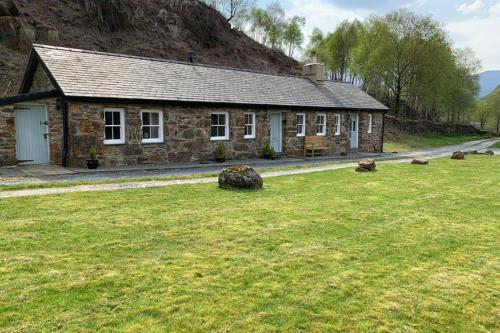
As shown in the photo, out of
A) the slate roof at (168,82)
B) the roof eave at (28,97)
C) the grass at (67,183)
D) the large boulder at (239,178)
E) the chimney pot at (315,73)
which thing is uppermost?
the chimney pot at (315,73)

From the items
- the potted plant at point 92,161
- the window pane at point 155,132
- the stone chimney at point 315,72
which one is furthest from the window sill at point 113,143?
the stone chimney at point 315,72

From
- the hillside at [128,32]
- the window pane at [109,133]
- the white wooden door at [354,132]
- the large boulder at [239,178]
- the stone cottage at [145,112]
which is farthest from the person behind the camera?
the hillside at [128,32]

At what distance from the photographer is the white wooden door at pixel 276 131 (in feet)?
69.9

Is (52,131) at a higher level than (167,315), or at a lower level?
higher

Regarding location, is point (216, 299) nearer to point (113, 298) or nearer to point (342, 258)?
point (113, 298)

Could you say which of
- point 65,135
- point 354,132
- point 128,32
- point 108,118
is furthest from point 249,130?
point 128,32

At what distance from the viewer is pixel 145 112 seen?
1622 centimetres

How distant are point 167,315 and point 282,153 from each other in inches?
711

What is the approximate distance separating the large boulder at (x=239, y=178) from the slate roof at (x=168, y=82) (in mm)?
6516

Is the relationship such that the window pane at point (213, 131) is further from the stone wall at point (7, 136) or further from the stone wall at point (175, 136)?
the stone wall at point (7, 136)

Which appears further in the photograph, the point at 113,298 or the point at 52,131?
the point at 52,131

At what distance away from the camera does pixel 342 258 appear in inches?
226

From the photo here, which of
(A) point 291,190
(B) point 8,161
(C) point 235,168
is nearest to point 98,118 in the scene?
(B) point 8,161

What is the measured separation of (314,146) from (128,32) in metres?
27.2
